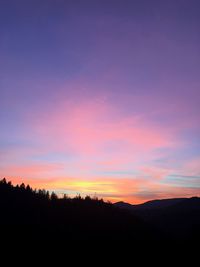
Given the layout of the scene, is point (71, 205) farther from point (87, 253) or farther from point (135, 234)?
point (87, 253)

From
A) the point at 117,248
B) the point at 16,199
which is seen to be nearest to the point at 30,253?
the point at 117,248

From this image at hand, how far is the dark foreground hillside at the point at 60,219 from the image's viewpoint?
23.7m

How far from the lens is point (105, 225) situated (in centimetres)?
3156

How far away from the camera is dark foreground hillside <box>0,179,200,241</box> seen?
2368 centimetres

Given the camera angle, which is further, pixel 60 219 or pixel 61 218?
pixel 61 218

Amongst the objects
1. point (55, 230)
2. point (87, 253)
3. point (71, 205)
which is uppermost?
point (71, 205)

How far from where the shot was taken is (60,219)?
28328 mm

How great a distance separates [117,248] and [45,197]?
1077 cm

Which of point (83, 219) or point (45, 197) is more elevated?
point (45, 197)

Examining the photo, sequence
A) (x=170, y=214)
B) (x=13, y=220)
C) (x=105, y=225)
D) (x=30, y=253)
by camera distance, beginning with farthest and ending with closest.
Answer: (x=170, y=214), (x=105, y=225), (x=13, y=220), (x=30, y=253)

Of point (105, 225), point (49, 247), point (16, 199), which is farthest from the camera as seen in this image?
point (105, 225)

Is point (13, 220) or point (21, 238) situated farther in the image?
point (13, 220)

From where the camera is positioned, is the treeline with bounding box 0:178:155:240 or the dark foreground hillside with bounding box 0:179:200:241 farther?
the treeline with bounding box 0:178:155:240

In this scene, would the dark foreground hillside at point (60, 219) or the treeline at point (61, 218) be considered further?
the treeline at point (61, 218)
